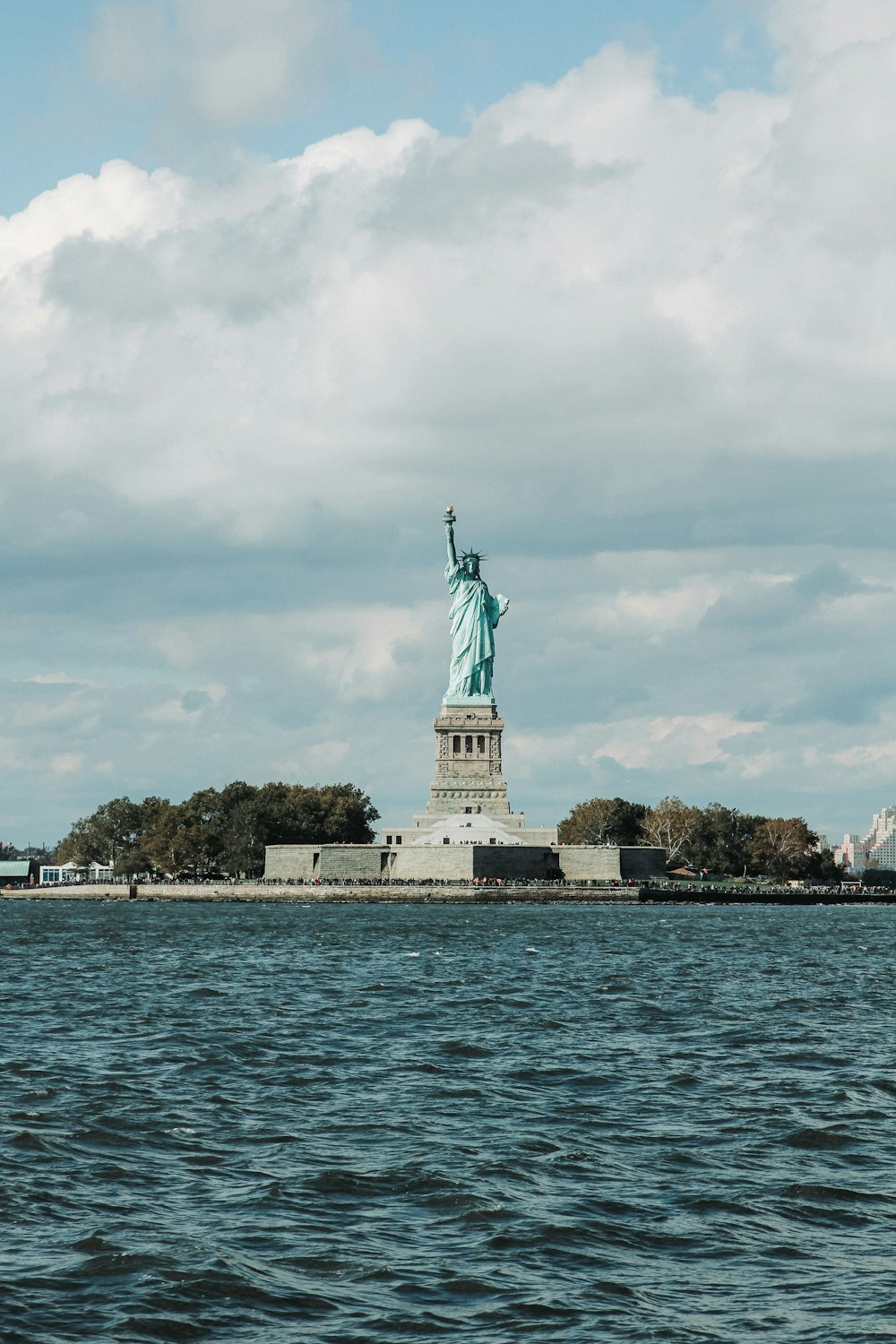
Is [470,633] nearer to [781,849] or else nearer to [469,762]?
[469,762]

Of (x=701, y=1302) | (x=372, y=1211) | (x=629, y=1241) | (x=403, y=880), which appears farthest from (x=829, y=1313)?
(x=403, y=880)

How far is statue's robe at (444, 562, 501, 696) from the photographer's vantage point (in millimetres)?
136625

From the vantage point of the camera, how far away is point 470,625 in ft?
451

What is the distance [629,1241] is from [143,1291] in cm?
497

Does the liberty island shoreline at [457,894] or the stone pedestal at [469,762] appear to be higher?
the stone pedestal at [469,762]

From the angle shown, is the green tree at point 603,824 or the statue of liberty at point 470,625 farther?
the green tree at point 603,824

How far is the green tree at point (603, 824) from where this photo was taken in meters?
158

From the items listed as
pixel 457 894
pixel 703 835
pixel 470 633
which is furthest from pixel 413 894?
pixel 703 835

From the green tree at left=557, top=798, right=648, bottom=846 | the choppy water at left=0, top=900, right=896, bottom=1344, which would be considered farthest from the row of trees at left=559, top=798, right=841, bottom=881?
the choppy water at left=0, top=900, right=896, bottom=1344

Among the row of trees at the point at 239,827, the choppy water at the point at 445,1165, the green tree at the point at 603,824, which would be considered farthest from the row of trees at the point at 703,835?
the choppy water at the point at 445,1165

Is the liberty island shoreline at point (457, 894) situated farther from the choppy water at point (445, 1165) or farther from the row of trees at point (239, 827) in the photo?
the choppy water at point (445, 1165)

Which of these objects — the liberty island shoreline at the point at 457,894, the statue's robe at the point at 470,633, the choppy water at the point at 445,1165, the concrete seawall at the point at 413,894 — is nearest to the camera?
the choppy water at the point at 445,1165

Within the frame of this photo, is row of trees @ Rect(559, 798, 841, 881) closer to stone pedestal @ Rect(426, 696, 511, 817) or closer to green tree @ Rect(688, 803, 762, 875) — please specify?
green tree @ Rect(688, 803, 762, 875)

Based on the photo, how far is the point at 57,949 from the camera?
64375 mm
